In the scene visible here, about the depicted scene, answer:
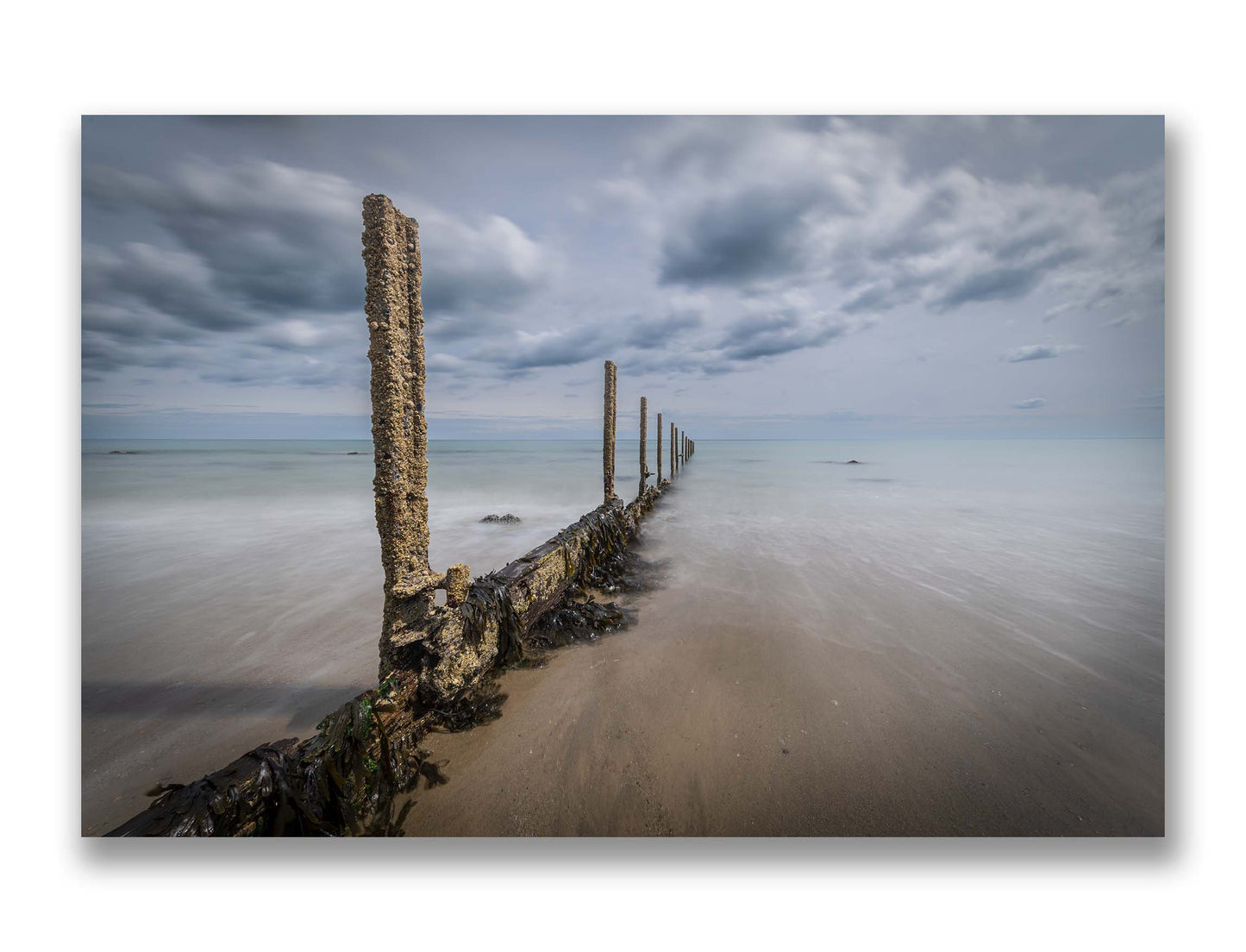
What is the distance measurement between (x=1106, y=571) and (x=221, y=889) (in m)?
10.1

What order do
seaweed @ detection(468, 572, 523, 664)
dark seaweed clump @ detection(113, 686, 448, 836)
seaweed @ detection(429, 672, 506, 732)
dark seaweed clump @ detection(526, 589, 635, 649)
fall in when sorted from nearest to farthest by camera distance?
dark seaweed clump @ detection(113, 686, 448, 836) < seaweed @ detection(429, 672, 506, 732) < seaweed @ detection(468, 572, 523, 664) < dark seaweed clump @ detection(526, 589, 635, 649)

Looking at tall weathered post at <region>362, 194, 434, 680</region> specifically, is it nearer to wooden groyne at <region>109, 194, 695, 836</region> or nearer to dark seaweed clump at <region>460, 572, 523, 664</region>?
wooden groyne at <region>109, 194, 695, 836</region>

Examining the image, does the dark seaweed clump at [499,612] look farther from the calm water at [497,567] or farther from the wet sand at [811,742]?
the calm water at [497,567]

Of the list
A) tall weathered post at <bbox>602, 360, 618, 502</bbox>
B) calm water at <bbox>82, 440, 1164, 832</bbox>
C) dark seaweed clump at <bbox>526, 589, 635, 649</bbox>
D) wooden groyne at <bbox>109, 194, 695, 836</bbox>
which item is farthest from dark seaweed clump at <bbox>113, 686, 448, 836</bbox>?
tall weathered post at <bbox>602, 360, 618, 502</bbox>

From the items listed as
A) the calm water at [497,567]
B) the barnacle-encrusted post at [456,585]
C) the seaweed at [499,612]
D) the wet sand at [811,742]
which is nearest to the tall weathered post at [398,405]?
the barnacle-encrusted post at [456,585]

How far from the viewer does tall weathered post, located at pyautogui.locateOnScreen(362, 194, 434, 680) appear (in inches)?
102

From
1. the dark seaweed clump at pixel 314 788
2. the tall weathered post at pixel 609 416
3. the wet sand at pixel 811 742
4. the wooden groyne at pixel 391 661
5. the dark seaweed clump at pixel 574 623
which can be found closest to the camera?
the dark seaweed clump at pixel 314 788

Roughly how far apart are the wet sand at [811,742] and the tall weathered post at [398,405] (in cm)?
105

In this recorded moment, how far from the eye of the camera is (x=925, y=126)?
3.09 metres

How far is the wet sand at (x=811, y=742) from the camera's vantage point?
231 centimetres

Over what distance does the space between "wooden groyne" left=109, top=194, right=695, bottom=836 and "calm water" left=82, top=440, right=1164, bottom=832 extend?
1.09 m

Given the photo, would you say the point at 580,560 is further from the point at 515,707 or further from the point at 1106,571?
the point at 1106,571
